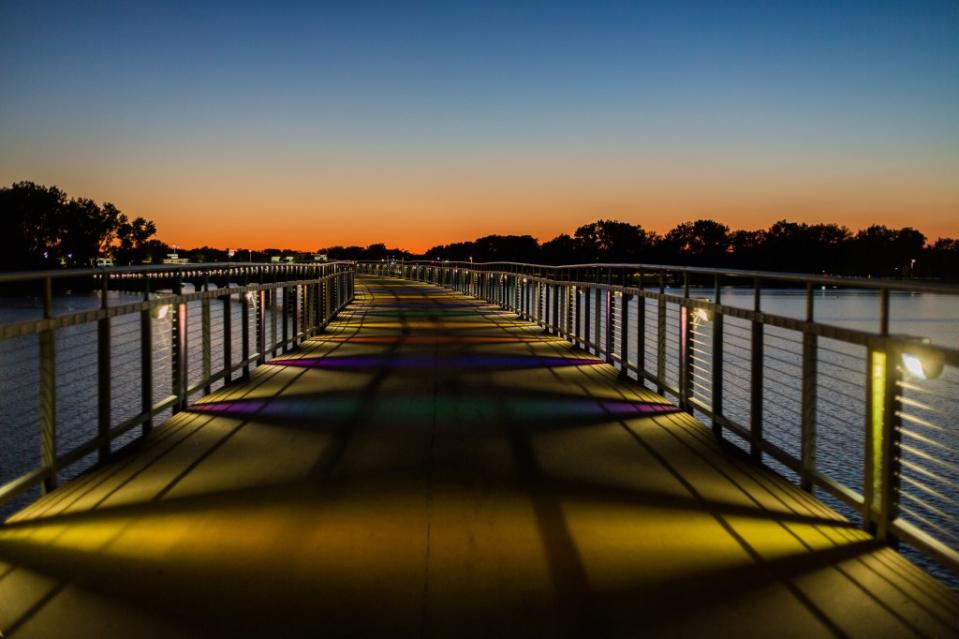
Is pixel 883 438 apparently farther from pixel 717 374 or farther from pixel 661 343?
pixel 661 343

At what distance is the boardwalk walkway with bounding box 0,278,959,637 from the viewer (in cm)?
310

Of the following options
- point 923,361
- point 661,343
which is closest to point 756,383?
point 923,361

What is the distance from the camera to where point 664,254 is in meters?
152

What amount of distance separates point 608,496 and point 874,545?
1.37 meters

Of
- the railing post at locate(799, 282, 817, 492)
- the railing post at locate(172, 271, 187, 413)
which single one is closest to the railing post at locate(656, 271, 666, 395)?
the railing post at locate(799, 282, 817, 492)

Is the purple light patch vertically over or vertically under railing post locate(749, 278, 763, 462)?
under

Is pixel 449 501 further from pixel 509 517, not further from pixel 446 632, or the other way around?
pixel 446 632

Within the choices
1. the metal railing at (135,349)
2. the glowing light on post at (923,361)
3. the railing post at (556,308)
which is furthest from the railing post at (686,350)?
the railing post at (556,308)

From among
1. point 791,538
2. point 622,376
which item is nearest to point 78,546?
point 791,538

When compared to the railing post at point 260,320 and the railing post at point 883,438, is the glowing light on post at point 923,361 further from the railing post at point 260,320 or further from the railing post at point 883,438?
the railing post at point 260,320

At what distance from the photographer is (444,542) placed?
3932 millimetres

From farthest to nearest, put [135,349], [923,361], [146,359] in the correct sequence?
[135,349] < [146,359] < [923,361]

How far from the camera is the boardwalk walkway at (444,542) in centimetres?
310

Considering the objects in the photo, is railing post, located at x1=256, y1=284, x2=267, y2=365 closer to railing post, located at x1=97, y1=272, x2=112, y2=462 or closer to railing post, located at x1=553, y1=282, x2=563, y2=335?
railing post, located at x1=97, y1=272, x2=112, y2=462
